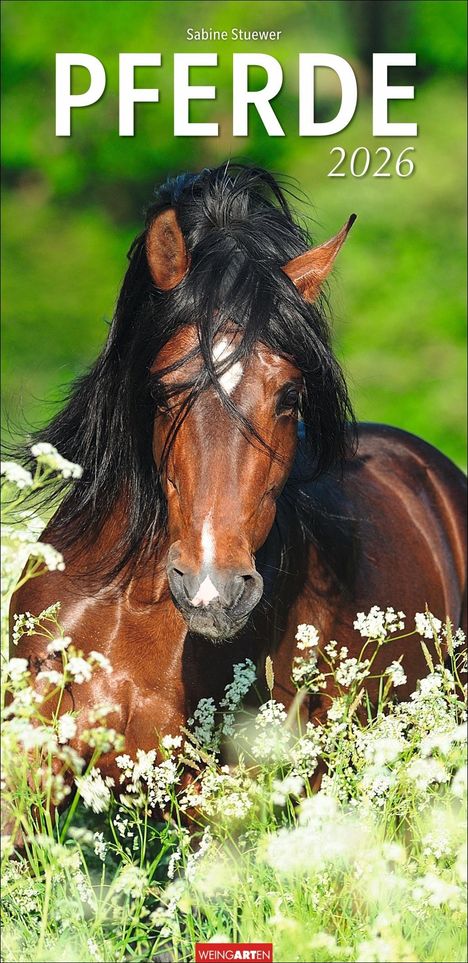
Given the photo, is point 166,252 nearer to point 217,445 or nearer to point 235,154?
point 217,445

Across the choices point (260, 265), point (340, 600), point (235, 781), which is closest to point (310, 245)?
point (260, 265)

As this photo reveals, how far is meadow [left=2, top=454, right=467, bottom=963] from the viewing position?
8.72 ft

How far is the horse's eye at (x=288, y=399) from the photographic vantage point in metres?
3.27

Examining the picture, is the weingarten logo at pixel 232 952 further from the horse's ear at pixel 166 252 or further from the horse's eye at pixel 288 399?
the horse's ear at pixel 166 252

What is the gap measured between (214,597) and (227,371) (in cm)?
62

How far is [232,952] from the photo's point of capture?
2.83 m

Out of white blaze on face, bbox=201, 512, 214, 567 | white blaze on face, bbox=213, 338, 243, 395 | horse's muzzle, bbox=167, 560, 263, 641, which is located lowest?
horse's muzzle, bbox=167, 560, 263, 641

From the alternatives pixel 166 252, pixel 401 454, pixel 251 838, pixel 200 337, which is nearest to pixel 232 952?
pixel 251 838

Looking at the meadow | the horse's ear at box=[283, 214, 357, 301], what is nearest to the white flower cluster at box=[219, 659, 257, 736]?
the meadow

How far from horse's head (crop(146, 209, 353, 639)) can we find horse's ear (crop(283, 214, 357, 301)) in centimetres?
2

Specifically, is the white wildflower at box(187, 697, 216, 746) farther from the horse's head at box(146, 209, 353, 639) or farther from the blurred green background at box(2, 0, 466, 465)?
the blurred green background at box(2, 0, 466, 465)

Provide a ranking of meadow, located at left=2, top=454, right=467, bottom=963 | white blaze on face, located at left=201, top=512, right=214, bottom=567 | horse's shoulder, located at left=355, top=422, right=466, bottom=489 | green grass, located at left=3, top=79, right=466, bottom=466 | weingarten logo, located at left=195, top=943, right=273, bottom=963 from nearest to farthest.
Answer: meadow, located at left=2, top=454, right=467, bottom=963, weingarten logo, located at left=195, top=943, right=273, bottom=963, white blaze on face, located at left=201, top=512, right=214, bottom=567, horse's shoulder, located at left=355, top=422, right=466, bottom=489, green grass, located at left=3, top=79, right=466, bottom=466

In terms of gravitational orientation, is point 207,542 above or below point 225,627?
above

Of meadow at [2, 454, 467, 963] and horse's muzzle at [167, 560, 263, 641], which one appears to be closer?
meadow at [2, 454, 467, 963]
